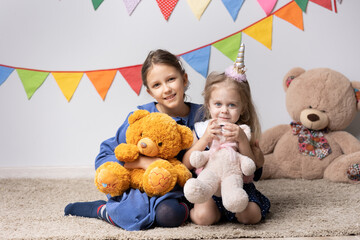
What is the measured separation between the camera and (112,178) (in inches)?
50.9

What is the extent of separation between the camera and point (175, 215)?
4.18 feet

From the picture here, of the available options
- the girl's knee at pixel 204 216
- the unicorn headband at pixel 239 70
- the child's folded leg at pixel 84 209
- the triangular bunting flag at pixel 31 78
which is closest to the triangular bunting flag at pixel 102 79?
the triangular bunting flag at pixel 31 78

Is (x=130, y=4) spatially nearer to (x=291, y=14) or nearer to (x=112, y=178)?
(x=291, y=14)

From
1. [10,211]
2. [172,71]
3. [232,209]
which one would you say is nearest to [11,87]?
[10,211]

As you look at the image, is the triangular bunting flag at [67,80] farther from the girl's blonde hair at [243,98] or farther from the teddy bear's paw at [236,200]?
Result: the teddy bear's paw at [236,200]

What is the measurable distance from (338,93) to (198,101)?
0.71m

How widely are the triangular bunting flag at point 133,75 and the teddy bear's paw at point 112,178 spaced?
0.94 meters

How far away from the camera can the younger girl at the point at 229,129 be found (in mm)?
1294

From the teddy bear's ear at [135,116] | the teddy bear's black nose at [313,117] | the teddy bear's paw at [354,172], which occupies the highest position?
the teddy bear's ear at [135,116]

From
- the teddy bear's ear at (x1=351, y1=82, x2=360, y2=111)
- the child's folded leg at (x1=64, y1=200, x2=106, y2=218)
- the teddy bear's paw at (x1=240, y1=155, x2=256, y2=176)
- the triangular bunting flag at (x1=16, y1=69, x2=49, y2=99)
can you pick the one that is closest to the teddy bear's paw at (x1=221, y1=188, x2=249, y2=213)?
the teddy bear's paw at (x1=240, y1=155, x2=256, y2=176)

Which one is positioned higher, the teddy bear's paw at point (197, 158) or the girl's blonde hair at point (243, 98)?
the girl's blonde hair at point (243, 98)

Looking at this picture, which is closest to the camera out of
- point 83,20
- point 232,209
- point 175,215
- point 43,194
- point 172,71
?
point 232,209

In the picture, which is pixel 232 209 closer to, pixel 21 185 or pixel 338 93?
pixel 338 93

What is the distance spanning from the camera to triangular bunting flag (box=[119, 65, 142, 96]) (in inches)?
87.0
